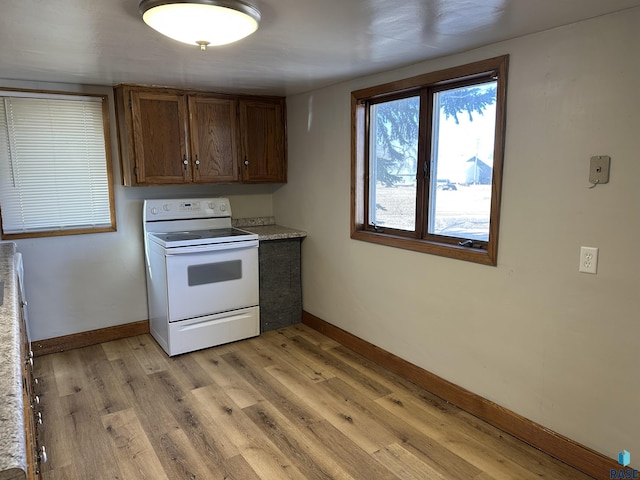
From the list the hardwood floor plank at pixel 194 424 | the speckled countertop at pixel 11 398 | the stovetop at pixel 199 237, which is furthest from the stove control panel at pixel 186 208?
the speckled countertop at pixel 11 398

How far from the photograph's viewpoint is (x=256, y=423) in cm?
252

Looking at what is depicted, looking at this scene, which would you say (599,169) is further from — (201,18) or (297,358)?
(297,358)

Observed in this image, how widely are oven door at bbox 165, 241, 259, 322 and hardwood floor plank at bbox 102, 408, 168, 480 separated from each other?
0.90m

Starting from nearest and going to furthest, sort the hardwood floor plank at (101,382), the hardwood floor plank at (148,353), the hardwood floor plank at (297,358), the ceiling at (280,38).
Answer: the ceiling at (280,38), the hardwood floor plank at (101,382), the hardwood floor plank at (297,358), the hardwood floor plank at (148,353)

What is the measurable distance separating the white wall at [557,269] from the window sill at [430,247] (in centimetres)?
4

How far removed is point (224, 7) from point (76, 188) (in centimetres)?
246

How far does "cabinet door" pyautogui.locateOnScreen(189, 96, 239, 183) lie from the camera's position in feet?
11.8

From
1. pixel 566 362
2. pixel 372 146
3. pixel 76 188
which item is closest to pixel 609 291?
pixel 566 362

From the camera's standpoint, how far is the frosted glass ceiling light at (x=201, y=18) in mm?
1578

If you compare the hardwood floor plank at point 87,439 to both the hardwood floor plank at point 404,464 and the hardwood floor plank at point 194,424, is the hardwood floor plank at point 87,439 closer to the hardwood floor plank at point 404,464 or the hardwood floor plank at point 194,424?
the hardwood floor plank at point 194,424

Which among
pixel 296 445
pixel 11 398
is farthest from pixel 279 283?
pixel 11 398

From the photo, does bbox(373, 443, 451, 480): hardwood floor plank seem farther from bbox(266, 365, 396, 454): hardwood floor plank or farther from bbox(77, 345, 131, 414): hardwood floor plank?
bbox(77, 345, 131, 414): hardwood floor plank

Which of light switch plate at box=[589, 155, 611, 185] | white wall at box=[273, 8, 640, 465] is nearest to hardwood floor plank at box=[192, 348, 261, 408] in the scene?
white wall at box=[273, 8, 640, 465]

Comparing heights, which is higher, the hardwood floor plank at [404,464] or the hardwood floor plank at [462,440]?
the hardwood floor plank at [462,440]
